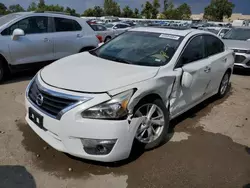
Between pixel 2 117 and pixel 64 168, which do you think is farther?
pixel 2 117

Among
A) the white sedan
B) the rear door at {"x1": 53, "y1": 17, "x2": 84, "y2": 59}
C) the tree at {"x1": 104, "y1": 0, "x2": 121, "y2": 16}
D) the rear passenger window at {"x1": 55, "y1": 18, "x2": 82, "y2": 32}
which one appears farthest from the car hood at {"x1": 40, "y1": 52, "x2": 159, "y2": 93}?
the tree at {"x1": 104, "y1": 0, "x2": 121, "y2": 16}

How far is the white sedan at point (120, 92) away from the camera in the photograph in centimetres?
277

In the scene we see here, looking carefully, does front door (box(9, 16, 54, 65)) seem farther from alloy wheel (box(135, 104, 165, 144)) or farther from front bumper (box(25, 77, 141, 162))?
alloy wheel (box(135, 104, 165, 144))

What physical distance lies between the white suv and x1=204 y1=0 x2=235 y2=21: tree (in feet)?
250

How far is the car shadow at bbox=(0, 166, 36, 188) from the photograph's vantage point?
8.92 feet

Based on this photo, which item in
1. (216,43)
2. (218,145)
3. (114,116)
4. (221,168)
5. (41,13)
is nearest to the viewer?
(114,116)

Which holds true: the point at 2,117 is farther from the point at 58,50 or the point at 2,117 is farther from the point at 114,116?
the point at 58,50

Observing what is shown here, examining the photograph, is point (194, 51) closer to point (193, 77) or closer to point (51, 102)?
point (193, 77)

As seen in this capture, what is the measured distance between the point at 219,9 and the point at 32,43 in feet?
257

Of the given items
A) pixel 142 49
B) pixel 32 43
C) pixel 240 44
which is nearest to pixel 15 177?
pixel 142 49

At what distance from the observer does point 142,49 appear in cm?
398

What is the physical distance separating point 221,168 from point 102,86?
5.77 feet

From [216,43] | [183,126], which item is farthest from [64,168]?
[216,43]

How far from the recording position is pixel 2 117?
14.1 feet
